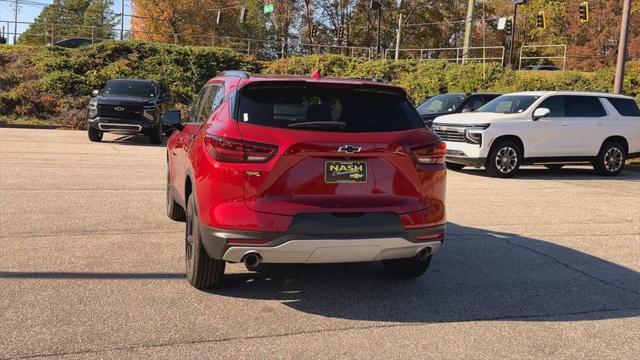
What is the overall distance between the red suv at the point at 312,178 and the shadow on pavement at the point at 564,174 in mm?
9528

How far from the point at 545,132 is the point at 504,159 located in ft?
3.84

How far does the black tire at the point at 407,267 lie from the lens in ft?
17.7

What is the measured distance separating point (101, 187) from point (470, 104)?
36.5 ft

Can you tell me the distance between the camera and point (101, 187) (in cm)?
982

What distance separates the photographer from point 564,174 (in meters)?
14.7

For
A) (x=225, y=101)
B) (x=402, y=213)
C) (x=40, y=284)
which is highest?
(x=225, y=101)

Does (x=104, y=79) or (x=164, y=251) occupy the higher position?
(x=104, y=79)

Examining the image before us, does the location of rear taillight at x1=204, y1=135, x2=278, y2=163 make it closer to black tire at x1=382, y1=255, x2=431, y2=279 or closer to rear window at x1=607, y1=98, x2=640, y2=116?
black tire at x1=382, y1=255, x2=431, y2=279

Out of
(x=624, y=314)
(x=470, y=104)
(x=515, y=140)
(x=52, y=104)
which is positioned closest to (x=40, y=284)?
(x=624, y=314)

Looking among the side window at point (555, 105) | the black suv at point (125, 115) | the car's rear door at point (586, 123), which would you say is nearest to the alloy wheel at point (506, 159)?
the side window at point (555, 105)

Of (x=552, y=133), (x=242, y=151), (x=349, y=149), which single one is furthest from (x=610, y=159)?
(x=242, y=151)

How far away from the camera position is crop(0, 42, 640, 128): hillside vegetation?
2525 cm

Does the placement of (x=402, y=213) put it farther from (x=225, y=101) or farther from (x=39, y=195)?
(x=39, y=195)

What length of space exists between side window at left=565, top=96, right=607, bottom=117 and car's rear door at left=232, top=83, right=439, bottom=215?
1051 cm
